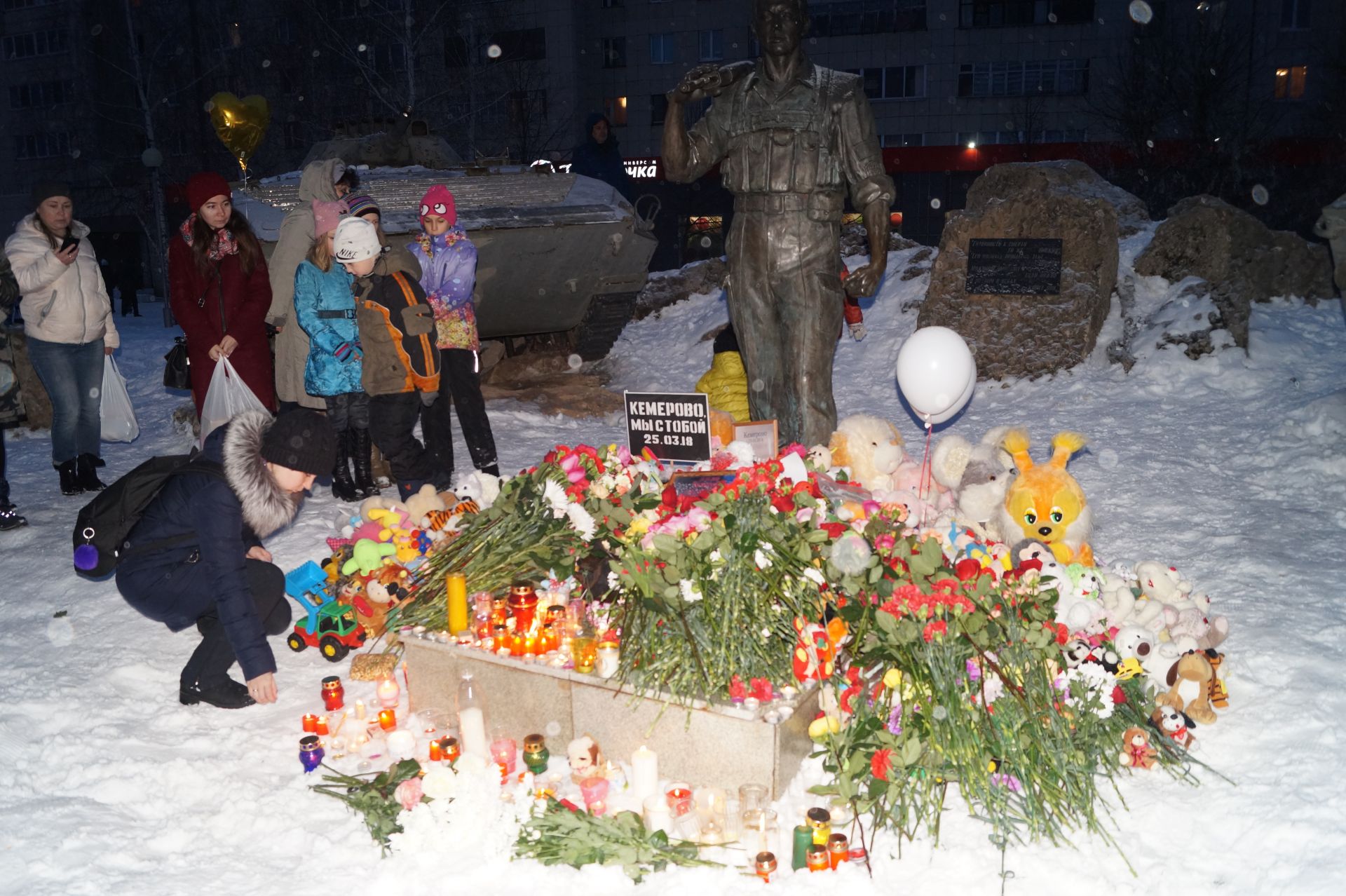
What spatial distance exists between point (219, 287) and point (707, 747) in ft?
13.9

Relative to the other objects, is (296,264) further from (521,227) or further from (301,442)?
(301,442)

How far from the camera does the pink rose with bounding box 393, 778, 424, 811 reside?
3.04m

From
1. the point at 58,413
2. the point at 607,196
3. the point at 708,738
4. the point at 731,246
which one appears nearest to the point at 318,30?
the point at 607,196

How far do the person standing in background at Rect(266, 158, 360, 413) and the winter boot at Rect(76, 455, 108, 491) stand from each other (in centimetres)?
137

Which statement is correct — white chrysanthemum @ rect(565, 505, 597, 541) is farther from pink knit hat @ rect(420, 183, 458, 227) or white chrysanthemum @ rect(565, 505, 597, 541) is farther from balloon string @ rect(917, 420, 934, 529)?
pink knit hat @ rect(420, 183, 458, 227)

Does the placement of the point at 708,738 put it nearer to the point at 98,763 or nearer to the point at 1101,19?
the point at 98,763

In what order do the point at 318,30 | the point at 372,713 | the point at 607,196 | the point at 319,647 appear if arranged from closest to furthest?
the point at 372,713, the point at 319,647, the point at 607,196, the point at 318,30

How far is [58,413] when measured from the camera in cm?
609

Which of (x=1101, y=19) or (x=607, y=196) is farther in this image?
(x=1101, y=19)

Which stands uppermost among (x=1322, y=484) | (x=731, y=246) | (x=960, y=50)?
(x=960, y=50)

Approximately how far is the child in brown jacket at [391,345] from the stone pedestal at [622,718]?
1.95 metres

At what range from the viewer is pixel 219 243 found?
5.85m

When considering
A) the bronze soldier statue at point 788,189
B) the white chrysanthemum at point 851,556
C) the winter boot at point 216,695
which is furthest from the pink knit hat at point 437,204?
the white chrysanthemum at point 851,556

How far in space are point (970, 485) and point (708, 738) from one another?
1961 mm
